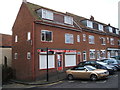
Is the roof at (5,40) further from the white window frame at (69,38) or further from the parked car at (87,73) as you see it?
the parked car at (87,73)

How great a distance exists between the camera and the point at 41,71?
16812 millimetres

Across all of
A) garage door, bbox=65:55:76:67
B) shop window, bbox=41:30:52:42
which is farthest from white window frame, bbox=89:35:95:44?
shop window, bbox=41:30:52:42

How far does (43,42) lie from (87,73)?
6.82m

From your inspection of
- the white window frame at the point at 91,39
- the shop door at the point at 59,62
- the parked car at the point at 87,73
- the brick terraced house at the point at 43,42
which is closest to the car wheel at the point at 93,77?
the parked car at the point at 87,73

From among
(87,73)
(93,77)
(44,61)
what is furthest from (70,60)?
(93,77)

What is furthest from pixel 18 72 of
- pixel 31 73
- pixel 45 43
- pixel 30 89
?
pixel 30 89

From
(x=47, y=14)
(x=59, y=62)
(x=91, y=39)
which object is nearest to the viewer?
(x=47, y=14)

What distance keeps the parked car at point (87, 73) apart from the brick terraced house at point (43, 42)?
13.1ft

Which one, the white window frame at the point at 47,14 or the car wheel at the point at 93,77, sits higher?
the white window frame at the point at 47,14

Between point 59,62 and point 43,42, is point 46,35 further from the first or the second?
point 59,62

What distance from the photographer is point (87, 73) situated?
13.8 m

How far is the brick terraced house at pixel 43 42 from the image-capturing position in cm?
1675

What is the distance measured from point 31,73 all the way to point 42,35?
4.86 m

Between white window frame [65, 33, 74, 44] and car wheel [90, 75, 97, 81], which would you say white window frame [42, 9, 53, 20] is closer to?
white window frame [65, 33, 74, 44]
